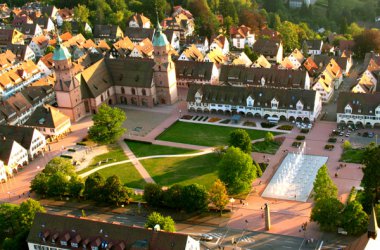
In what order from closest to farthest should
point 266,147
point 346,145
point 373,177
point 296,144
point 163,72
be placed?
point 373,177, point 346,145, point 266,147, point 296,144, point 163,72

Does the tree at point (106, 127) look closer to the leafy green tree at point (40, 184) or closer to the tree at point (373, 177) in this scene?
the leafy green tree at point (40, 184)

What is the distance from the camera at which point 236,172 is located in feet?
309

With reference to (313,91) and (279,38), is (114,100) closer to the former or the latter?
→ (313,91)

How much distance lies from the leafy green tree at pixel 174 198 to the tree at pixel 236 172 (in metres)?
8.77

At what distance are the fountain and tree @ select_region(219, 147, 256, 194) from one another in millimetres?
4860

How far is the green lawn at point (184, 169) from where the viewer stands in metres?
103

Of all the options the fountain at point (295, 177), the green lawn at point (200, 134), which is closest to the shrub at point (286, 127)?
the green lawn at point (200, 134)

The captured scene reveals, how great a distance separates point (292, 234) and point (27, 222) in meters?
41.4

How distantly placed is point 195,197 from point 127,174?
21920mm

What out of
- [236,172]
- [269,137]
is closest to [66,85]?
[269,137]

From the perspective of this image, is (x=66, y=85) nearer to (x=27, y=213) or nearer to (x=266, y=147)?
(x=27, y=213)

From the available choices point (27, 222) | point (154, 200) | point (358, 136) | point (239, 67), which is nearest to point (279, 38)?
point (239, 67)

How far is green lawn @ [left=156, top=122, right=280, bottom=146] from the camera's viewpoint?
11862 centimetres

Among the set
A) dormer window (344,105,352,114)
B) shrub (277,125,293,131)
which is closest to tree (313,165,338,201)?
shrub (277,125,293,131)
